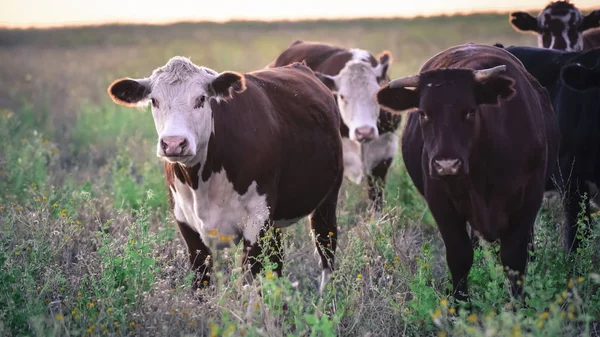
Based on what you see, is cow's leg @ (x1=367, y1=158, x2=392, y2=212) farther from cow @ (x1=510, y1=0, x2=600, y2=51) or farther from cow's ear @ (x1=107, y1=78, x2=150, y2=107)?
cow's ear @ (x1=107, y1=78, x2=150, y2=107)

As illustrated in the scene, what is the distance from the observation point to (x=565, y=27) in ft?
35.6

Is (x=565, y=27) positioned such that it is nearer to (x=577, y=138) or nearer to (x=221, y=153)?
(x=577, y=138)

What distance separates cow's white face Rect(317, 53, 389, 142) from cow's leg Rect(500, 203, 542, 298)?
391 cm

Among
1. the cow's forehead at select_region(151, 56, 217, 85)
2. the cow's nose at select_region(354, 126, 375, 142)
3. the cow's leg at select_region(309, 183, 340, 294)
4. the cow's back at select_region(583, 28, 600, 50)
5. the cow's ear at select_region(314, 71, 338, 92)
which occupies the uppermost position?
the cow's forehead at select_region(151, 56, 217, 85)

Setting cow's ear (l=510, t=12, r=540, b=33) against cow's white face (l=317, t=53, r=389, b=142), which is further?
cow's ear (l=510, t=12, r=540, b=33)

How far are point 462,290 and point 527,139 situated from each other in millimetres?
1065

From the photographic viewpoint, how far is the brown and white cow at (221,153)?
5.53 metres

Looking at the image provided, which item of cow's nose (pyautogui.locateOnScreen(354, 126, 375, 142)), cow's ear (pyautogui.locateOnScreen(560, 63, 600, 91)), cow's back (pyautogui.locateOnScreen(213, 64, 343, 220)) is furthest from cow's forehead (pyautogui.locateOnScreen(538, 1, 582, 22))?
cow's back (pyautogui.locateOnScreen(213, 64, 343, 220))

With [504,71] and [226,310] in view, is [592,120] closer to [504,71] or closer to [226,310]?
[504,71]

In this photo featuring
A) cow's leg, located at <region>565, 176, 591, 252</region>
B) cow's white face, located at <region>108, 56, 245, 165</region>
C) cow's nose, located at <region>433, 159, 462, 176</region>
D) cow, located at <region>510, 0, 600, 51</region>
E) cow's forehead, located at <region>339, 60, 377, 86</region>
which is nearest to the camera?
cow's nose, located at <region>433, 159, 462, 176</region>

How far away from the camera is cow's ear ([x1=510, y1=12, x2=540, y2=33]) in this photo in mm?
11859

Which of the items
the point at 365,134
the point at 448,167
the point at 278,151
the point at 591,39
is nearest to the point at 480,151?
the point at 448,167

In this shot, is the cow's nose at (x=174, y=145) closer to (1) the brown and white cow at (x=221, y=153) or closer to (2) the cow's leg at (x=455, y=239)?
(1) the brown and white cow at (x=221, y=153)

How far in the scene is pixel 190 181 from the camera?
576cm
